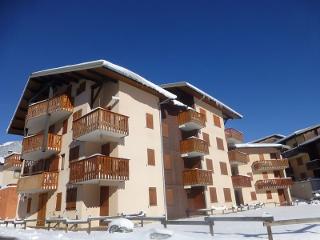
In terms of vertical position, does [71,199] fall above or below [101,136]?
below

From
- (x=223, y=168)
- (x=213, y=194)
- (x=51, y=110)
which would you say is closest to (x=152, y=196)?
(x=213, y=194)

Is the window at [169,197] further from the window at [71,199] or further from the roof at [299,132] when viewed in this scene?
the roof at [299,132]

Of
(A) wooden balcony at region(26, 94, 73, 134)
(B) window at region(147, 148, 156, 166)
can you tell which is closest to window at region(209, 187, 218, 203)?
(B) window at region(147, 148, 156, 166)

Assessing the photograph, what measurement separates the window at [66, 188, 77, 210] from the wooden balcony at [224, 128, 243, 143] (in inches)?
824

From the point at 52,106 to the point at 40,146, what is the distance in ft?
11.0

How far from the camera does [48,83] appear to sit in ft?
85.2

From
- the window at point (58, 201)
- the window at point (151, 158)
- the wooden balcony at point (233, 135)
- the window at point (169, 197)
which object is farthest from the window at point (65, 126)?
the wooden balcony at point (233, 135)

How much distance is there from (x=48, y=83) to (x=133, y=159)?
11.7 meters

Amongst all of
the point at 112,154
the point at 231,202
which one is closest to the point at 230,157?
the point at 231,202

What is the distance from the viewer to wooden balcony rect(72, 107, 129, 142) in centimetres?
1855

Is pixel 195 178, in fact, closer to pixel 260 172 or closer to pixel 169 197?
pixel 169 197

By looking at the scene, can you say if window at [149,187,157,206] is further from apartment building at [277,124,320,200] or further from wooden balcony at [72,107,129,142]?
apartment building at [277,124,320,200]

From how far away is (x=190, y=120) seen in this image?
2642 cm

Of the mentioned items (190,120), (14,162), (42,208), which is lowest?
(42,208)
